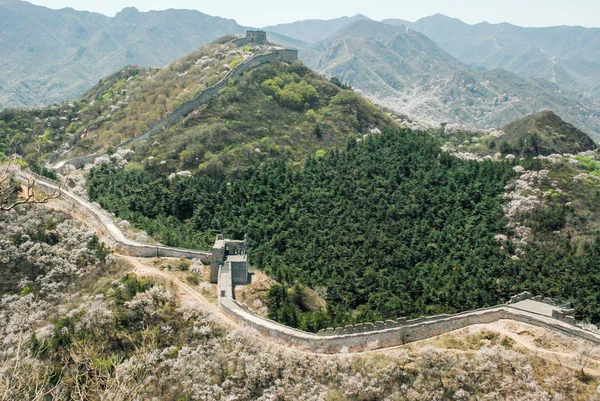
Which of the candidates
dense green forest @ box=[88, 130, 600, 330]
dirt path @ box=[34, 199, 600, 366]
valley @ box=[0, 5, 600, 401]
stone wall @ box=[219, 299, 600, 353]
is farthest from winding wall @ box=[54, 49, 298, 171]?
stone wall @ box=[219, 299, 600, 353]

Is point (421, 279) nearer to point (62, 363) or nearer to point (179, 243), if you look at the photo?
point (179, 243)

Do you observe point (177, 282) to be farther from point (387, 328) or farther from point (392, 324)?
point (392, 324)

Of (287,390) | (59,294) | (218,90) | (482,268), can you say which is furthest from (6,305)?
(218,90)

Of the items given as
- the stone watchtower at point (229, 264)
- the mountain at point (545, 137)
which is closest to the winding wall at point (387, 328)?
the stone watchtower at point (229, 264)

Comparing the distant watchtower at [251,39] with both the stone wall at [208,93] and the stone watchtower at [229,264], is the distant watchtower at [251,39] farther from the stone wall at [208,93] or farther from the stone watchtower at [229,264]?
the stone watchtower at [229,264]

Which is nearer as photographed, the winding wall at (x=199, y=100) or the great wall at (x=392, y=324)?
the great wall at (x=392, y=324)

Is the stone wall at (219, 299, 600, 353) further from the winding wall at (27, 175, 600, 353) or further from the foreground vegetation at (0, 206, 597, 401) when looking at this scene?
the foreground vegetation at (0, 206, 597, 401)

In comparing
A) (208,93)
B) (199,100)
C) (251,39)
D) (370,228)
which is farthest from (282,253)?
(251,39)
